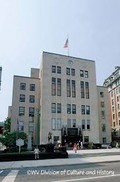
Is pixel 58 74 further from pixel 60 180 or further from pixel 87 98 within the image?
pixel 60 180

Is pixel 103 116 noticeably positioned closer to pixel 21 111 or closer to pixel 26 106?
pixel 26 106

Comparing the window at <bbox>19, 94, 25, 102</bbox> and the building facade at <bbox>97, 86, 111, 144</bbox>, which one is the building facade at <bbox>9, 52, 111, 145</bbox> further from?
the building facade at <bbox>97, 86, 111, 144</bbox>

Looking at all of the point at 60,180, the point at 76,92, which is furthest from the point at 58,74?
the point at 60,180

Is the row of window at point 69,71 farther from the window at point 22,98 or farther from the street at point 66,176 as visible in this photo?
the street at point 66,176

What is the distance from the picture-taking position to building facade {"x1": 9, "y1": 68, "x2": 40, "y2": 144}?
59.6 m

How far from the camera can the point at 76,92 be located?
61750 mm

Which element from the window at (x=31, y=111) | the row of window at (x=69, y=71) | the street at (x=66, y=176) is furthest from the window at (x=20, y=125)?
the street at (x=66, y=176)

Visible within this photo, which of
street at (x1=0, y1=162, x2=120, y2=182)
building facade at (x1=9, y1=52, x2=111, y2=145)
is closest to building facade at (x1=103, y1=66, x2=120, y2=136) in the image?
building facade at (x1=9, y1=52, x2=111, y2=145)

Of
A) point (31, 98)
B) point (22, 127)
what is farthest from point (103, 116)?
point (22, 127)

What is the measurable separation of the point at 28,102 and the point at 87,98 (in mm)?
17727

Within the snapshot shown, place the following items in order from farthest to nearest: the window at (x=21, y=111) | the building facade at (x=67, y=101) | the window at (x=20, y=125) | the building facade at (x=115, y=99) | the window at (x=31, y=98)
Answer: the building facade at (x=115, y=99)
the window at (x=31, y=98)
the window at (x=21, y=111)
the window at (x=20, y=125)
the building facade at (x=67, y=101)

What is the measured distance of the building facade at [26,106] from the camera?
59.6m

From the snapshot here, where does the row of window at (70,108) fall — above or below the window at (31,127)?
above

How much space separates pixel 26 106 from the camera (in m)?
61.8
